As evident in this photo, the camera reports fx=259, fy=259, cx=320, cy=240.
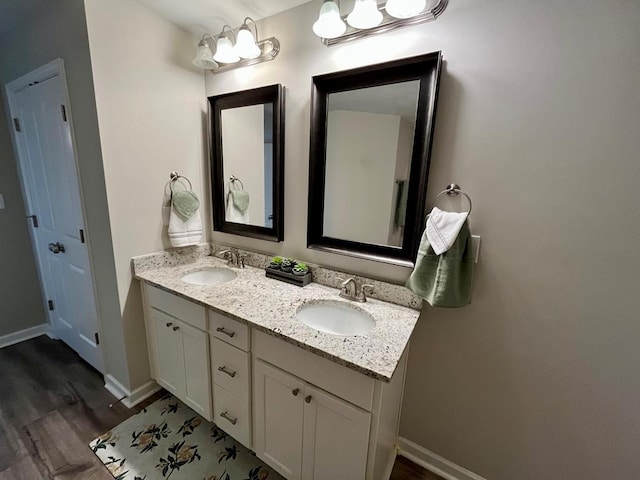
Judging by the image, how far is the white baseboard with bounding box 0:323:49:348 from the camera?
2176 millimetres

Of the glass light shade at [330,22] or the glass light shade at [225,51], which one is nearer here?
the glass light shade at [330,22]

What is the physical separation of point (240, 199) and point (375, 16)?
1249mm

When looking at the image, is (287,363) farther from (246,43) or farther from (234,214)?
(246,43)

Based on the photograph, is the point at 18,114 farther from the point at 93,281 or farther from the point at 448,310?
the point at 448,310

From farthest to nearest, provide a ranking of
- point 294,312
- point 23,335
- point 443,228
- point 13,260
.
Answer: point 23,335 < point 13,260 < point 294,312 < point 443,228

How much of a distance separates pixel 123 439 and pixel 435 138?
7.36 ft

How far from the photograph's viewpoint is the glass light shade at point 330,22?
1.11 meters

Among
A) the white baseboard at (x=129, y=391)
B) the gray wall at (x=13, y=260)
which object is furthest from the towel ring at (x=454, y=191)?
the gray wall at (x=13, y=260)

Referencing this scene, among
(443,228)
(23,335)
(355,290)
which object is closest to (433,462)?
(355,290)

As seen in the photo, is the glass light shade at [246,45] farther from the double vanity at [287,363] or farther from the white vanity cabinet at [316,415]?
the white vanity cabinet at [316,415]

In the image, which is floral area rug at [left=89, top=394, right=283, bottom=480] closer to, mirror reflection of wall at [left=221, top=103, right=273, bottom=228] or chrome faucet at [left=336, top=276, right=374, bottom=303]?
chrome faucet at [left=336, top=276, right=374, bottom=303]

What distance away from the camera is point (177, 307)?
141 centimetres

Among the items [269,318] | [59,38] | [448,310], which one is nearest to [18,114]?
[59,38]

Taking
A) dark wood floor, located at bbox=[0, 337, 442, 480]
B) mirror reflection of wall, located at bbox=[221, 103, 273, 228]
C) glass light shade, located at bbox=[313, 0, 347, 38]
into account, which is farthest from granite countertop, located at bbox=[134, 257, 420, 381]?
glass light shade, located at bbox=[313, 0, 347, 38]
